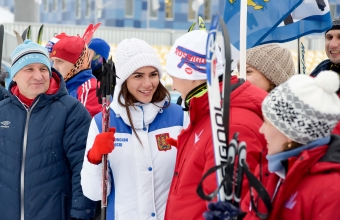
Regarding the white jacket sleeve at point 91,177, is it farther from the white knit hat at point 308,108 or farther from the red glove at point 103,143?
the white knit hat at point 308,108

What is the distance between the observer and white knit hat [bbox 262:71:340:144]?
195 centimetres

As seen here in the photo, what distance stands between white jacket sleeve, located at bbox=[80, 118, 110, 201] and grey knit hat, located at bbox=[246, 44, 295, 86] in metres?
0.93

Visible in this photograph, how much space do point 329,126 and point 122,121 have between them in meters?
1.45

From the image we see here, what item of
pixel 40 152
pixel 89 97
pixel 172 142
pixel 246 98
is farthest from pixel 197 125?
pixel 89 97

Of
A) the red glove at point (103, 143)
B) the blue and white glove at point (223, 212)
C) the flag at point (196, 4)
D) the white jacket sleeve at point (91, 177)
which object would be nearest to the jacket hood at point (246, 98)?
the blue and white glove at point (223, 212)

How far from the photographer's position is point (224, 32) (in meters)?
2.04

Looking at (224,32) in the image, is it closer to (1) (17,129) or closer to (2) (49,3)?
(1) (17,129)

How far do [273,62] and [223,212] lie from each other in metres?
1.38

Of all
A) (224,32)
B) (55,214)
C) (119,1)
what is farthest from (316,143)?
(119,1)

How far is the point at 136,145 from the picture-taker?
3119mm

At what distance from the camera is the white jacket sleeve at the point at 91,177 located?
3.15m

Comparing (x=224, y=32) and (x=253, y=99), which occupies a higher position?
(x=224, y=32)

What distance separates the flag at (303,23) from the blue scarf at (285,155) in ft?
9.50

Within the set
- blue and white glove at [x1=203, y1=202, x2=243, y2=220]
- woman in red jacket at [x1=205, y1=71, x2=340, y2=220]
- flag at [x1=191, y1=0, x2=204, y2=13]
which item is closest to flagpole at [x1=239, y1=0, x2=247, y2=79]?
woman in red jacket at [x1=205, y1=71, x2=340, y2=220]
